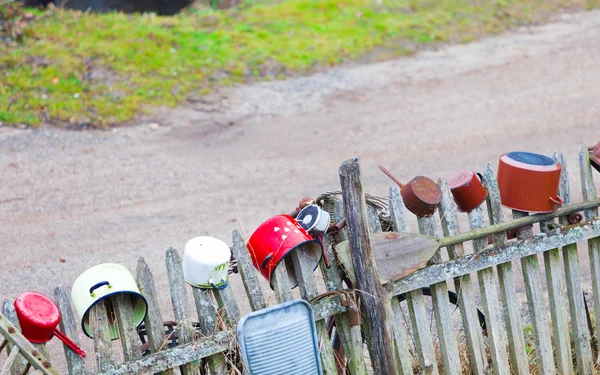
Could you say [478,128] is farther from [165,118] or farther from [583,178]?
[583,178]

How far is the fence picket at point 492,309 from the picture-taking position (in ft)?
11.9

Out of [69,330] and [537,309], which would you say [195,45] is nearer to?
[537,309]

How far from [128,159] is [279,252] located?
4.81m

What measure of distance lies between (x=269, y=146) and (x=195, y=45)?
282 cm

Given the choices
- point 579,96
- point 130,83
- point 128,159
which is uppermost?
point 130,83

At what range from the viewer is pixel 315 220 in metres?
3.34

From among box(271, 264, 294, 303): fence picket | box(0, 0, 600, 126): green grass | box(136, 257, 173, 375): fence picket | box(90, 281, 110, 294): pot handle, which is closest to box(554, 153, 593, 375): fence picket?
box(271, 264, 294, 303): fence picket

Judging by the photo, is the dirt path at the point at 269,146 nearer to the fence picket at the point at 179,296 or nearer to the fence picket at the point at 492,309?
the fence picket at the point at 179,296

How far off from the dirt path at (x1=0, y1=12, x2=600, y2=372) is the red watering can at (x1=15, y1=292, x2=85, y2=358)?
7.35 ft

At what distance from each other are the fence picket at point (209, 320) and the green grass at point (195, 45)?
559 centimetres

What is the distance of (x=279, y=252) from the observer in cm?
320

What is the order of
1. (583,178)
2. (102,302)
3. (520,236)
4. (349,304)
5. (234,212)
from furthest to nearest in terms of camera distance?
(234,212)
(583,178)
(520,236)
(349,304)
(102,302)

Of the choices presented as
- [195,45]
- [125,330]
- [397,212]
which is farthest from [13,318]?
[195,45]

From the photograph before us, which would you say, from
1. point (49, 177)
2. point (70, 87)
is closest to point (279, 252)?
point (49, 177)
